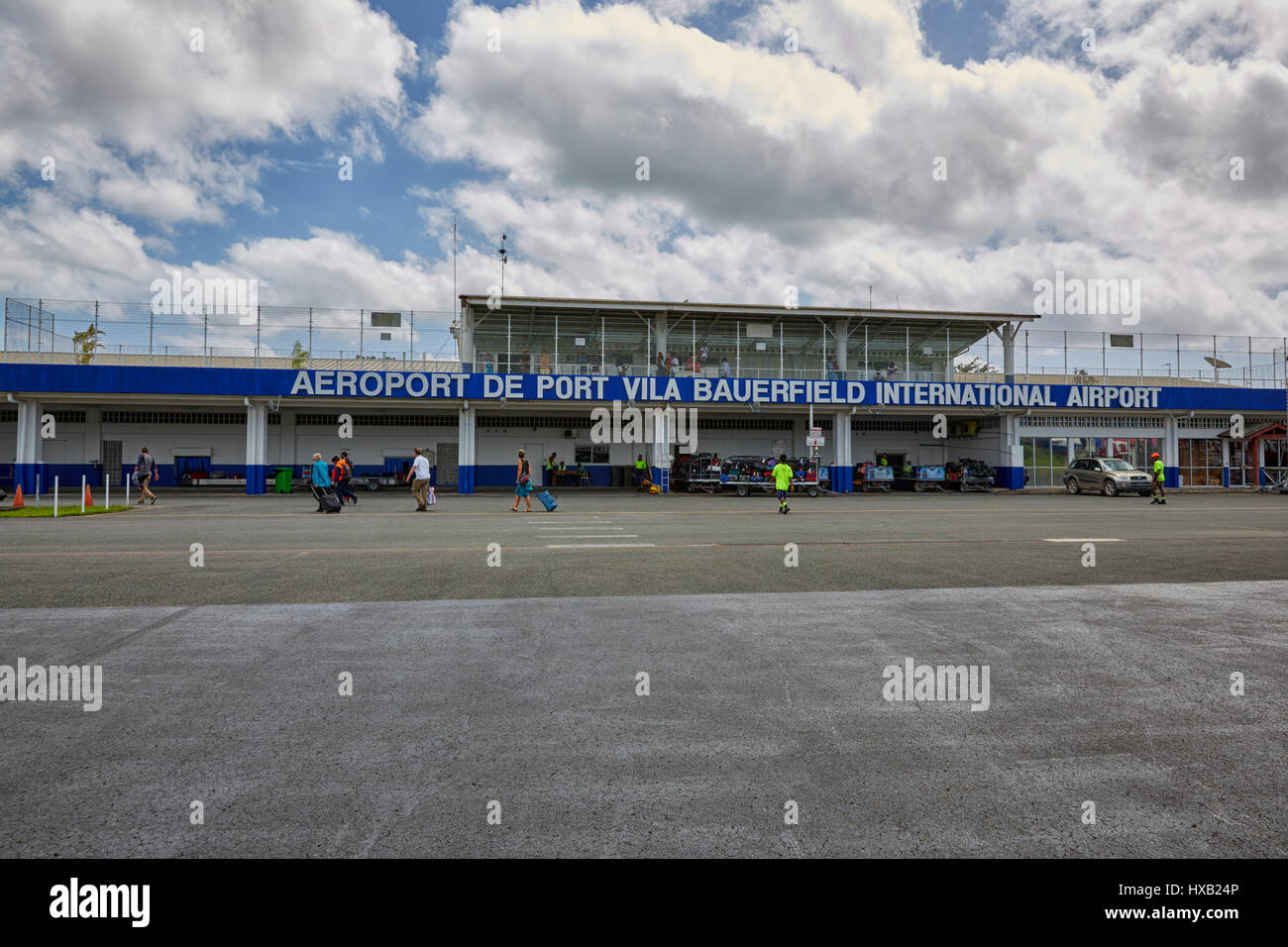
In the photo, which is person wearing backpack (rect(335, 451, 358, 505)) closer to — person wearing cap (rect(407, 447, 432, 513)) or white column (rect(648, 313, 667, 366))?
person wearing cap (rect(407, 447, 432, 513))

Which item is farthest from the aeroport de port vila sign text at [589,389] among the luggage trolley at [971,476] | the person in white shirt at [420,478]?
the person in white shirt at [420,478]

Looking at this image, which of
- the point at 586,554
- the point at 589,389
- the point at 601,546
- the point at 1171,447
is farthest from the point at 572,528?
the point at 1171,447

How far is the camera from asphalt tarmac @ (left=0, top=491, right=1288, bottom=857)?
2998 millimetres

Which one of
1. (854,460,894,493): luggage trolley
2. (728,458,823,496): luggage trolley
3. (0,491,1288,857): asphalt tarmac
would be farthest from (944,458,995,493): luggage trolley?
(0,491,1288,857): asphalt tarmac

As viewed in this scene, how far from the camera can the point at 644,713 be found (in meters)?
4.35

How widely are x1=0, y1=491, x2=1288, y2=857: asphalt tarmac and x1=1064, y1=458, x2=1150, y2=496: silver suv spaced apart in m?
26.2

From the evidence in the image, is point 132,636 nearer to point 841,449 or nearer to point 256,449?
point 256,449

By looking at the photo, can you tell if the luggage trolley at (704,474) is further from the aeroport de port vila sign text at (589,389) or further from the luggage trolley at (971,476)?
the luggage trolley at (971,476)

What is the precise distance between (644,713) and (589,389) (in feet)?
97.5

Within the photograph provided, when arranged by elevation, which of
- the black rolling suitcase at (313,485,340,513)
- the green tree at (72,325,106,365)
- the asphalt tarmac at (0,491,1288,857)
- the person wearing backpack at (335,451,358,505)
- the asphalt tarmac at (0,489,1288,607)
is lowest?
the asphalt tarmac at (0,491,1288,857)

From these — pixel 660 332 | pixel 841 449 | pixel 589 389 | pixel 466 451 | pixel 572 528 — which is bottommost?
pixel 572 528
